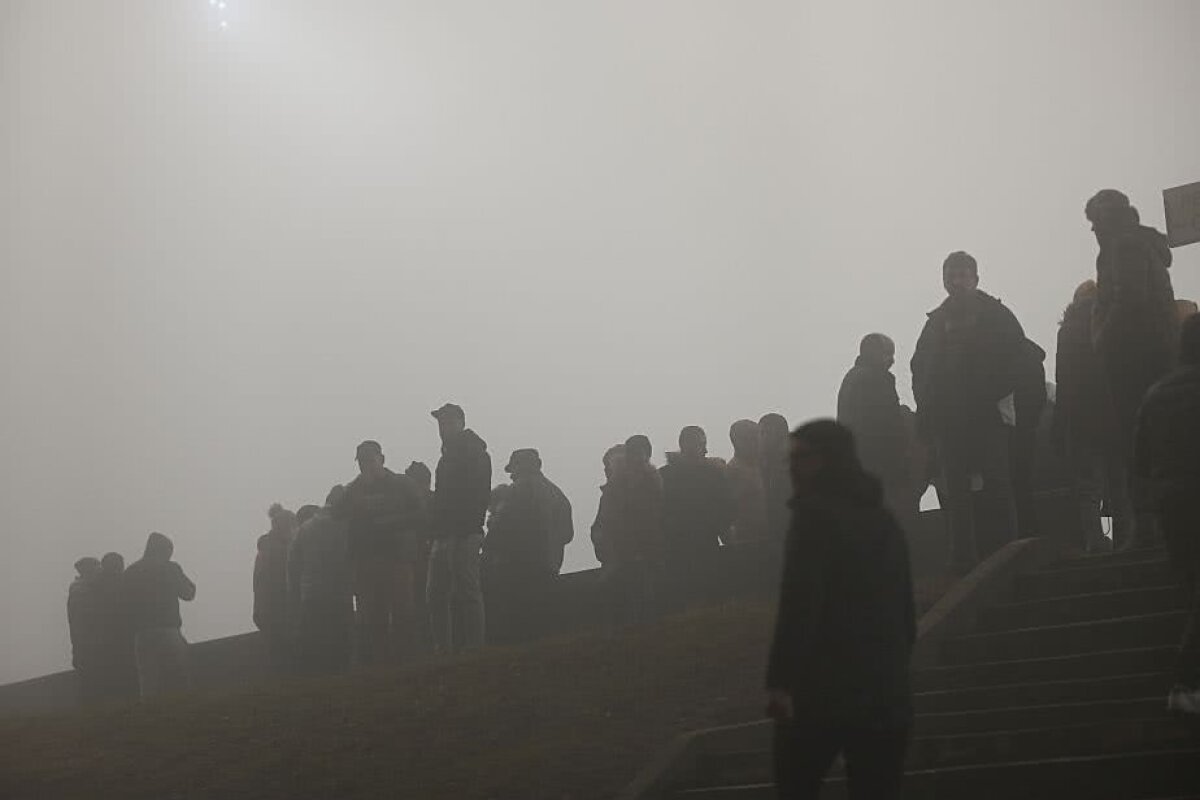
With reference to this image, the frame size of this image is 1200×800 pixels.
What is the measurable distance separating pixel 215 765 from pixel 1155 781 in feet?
19.1

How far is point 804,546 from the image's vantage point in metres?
6.43

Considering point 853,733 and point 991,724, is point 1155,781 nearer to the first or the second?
point 991,724

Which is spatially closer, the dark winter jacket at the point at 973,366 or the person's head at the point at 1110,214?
the person's head at the point at 1110,214

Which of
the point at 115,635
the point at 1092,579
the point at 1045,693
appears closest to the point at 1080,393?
the point at 1092,579

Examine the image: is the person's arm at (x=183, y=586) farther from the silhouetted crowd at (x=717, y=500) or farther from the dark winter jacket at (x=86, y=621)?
the dark winter jacket at (x=86, y=621)

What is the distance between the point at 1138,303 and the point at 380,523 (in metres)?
5.80

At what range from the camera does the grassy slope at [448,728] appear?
10.3 meters

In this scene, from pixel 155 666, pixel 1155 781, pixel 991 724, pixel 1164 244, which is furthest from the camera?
pixel 155 666

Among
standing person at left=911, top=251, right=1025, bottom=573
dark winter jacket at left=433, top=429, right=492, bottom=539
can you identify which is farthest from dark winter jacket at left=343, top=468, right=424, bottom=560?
standing person at left=911, top=251, right=1025, bottom=573

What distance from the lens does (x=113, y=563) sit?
16.3 meters

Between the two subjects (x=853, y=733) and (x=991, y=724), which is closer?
(x=853, y=733)

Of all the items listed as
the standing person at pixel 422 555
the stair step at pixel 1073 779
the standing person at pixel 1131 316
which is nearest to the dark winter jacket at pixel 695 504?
the standing person at pixel 422 555

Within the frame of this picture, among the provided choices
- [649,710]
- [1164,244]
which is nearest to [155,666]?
[649,710]

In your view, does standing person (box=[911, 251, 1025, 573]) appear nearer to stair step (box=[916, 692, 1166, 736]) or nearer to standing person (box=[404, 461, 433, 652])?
stair step (box=[916, 692, 1166, 736])
